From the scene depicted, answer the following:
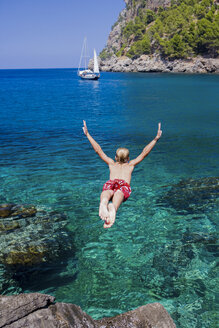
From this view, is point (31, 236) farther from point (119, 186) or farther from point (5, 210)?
point (119, 186)

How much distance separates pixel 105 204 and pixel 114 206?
313 millimetres

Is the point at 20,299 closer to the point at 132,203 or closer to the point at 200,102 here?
the point at 132,203

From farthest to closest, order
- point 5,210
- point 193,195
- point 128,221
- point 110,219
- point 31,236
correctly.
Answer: point 193,195, point 5,210, point 128,221, point 31,236, point 110,219

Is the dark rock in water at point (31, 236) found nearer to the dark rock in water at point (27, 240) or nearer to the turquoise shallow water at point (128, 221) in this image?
the dark rock in water at point (27, 240)

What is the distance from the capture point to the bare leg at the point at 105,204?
18.9ft

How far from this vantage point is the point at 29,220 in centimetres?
1013

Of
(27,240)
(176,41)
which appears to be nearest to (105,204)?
(27,240)

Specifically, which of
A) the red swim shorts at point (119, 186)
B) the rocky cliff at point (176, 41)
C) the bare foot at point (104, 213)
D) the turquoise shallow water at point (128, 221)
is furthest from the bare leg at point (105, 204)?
the rocky cliff at point (176, 41)

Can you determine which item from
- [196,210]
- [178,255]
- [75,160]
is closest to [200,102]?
[75,160]

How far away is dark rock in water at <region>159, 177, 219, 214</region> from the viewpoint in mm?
11273

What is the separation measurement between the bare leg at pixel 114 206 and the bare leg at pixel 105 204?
0.30 feet

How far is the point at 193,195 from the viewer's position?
12266 mm

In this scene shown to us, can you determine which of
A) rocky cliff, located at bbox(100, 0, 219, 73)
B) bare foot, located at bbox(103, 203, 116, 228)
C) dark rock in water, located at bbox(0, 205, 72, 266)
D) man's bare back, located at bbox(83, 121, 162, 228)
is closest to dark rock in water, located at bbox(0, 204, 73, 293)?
dark rock in water, located at bbox(0, 205, 72, 266)

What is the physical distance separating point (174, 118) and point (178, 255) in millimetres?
24760
